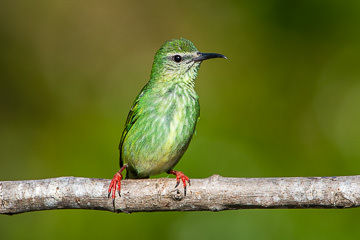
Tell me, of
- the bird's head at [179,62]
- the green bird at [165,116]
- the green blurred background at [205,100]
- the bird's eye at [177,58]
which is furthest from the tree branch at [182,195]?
Answer: the bird's eye at [177,58]

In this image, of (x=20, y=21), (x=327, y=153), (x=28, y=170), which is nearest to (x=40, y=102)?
(x=28, y=170)

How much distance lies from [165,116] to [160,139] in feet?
0.72

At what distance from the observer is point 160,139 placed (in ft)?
14.5

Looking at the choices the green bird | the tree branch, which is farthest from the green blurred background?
the tree branch

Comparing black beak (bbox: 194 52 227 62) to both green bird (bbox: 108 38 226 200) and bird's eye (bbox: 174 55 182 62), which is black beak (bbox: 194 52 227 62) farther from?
bird's eye (bbox: 174 55 182 62)

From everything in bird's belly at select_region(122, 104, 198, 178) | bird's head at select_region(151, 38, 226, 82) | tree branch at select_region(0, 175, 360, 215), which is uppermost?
bird's head at select_region(151, 38, 226, 82)

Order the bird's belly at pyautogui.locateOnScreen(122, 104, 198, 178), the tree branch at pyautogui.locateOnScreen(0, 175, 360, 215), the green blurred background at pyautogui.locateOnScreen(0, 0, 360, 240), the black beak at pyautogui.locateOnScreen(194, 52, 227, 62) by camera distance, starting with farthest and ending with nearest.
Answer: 1. the green blurred background at pyautogui.locateOnScreen(0, 0, 360, 240)
2. the black beak at pyautogui.locateOnScreen(194, 52, 227, 62)
3. the bird's belly at pyautogui.locateOnScreen(122, 104, 198, 178)
4. the tree branch at pyautogui.locateOnScreen(0, 175, 360, 215)

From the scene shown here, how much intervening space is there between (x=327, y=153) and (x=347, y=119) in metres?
0.68

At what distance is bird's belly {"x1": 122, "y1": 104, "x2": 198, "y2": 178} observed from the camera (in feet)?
14.5

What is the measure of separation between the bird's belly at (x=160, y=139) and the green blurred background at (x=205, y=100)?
25.7 inches

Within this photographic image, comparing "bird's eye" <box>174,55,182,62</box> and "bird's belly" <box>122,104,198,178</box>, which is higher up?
"bird's eye" <box>174,55,182,62</box>

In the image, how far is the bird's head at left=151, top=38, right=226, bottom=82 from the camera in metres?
4.69

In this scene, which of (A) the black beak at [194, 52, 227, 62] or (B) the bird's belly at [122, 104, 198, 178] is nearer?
(B) the bird's belly at [122, 104, 198, 178]

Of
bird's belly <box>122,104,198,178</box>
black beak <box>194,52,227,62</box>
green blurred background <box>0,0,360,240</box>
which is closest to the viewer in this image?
bird's belly <box>122,104,198,178</box>
